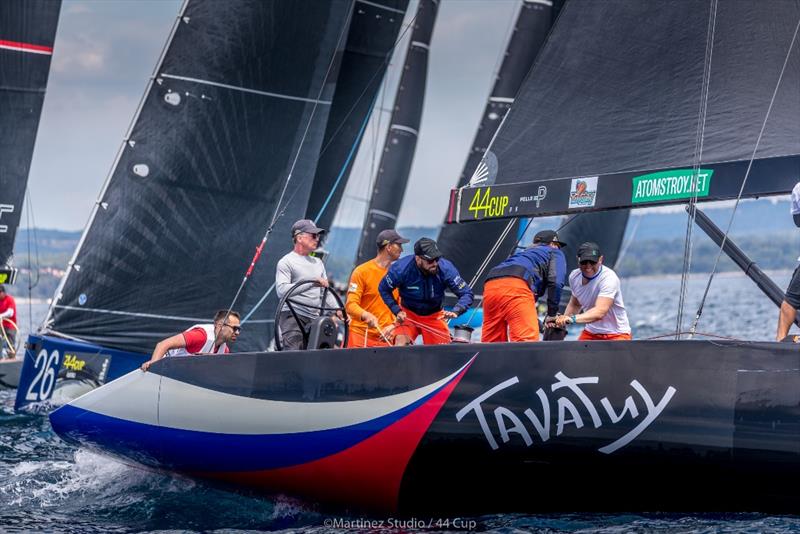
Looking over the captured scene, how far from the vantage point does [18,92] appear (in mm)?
14625

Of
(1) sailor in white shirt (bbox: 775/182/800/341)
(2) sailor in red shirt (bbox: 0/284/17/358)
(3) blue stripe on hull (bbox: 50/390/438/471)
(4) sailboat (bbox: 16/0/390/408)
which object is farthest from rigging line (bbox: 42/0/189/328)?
(1) sailor in white shirt (bbox: 775/182/800/341)

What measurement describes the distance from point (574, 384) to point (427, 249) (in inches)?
67.5

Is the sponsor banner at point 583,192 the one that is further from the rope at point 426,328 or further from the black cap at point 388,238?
the black cap at point 388,238

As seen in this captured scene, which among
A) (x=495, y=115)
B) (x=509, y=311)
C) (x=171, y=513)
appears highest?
(x=495, y=115)

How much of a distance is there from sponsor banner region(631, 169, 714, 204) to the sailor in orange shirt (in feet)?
6.30

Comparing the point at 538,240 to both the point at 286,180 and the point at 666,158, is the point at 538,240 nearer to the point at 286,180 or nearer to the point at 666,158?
the point at 666,158

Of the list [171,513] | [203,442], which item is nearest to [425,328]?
[203,442]

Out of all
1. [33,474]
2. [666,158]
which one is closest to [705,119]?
[666,158]

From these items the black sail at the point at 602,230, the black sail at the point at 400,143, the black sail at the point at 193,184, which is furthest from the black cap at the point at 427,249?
the black sail at the point at 400,143

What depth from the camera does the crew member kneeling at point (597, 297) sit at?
7.18 metres

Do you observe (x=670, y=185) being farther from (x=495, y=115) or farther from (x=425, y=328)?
(x=495, y=115)

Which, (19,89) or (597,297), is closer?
(597,297)

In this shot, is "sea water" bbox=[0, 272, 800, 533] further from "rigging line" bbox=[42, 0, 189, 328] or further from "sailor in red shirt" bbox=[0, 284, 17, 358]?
"sailor in red shirt" bbox=[0, 284, 17, 358]

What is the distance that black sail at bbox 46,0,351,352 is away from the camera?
12477 millimetres
